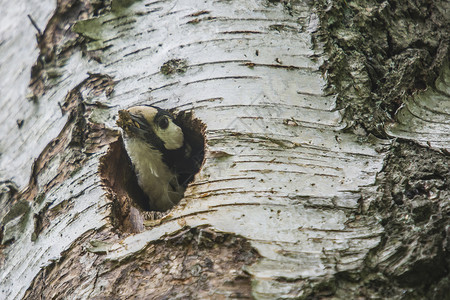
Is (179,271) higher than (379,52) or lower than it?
lower

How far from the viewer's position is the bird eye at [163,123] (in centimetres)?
252

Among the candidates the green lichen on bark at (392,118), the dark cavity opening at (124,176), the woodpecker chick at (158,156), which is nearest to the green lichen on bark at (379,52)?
the green lichen on bark at (392,118)

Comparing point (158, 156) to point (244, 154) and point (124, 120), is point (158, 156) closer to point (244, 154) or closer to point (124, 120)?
point (124, 120)

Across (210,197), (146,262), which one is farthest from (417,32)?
(146,262)

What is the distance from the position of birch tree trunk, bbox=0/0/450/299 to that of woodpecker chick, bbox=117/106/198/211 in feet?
0.48

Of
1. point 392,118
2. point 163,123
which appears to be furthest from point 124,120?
point 392,118

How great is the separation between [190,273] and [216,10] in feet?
4.34

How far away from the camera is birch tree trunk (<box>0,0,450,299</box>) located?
4.67 feet

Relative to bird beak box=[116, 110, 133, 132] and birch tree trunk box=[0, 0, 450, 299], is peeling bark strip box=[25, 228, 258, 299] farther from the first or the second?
bird beak box=[116, 110, 133, 132]

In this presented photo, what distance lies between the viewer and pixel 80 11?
8.50ft

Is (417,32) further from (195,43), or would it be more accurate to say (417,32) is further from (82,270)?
(82,270)

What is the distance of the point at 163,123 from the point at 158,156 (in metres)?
0.40

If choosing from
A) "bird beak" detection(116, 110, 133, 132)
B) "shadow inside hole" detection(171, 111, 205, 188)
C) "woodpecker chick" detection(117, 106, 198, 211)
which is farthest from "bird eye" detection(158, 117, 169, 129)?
"bird beak" detection(116, 110, 133, 132)

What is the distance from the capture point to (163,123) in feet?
8.50
